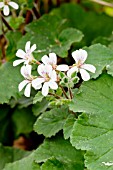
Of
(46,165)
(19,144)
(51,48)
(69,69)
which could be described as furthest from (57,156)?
(19,144)

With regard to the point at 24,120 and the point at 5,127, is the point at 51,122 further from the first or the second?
the point at 5,127

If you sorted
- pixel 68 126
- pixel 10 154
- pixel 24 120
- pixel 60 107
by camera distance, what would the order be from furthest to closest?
pixel 24 120
pixel 10 154
pixel 60 107
pixel 68 126

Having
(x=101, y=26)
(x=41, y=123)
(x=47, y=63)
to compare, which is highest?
(x=47, y=63)

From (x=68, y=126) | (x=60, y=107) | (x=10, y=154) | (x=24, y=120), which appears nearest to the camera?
(x=68, y=126)

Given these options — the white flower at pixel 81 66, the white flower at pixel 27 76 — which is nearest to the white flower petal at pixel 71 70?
the white flower at pixel 81 66

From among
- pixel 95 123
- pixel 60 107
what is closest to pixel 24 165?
pixel 60 107

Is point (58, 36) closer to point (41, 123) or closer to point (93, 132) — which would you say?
point (41, 123)
